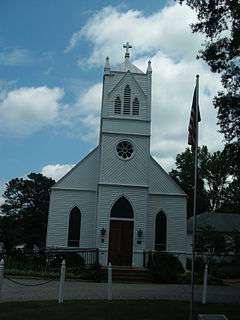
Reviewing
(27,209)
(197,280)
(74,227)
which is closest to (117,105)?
(74,227)

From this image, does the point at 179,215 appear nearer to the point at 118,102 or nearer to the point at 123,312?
the point at 118,102

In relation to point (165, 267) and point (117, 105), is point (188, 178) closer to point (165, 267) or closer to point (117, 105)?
point (117, 105)

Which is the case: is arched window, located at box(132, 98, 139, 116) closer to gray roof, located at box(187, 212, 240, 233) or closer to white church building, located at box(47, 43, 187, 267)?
white church building, located at box(47, 43, 187, 267)

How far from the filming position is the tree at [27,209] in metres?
57.1

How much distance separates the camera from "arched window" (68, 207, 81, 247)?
106 feet

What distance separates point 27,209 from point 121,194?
112ft

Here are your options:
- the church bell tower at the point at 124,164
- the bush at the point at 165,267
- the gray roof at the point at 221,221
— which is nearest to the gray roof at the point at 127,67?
the church bell tower at the point at 124,164

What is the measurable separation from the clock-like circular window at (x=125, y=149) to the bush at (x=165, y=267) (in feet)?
20.8

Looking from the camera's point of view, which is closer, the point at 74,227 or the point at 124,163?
the point at 74,227

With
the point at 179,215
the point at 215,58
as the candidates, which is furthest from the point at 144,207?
the point at 215,58

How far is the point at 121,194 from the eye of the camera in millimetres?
32156

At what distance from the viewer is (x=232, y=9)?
Answer: 1559cm

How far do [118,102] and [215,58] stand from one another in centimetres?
1676

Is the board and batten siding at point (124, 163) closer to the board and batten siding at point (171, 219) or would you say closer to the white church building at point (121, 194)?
the white church building at point (121, 194)
